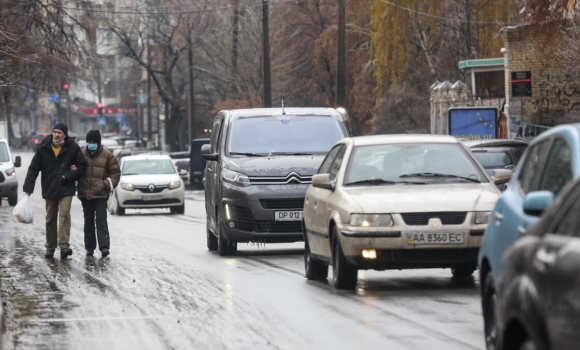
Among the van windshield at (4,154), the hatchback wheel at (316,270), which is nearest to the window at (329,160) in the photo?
the hatchback wheel at (316,270)

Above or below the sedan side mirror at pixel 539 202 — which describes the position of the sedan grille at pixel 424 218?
below

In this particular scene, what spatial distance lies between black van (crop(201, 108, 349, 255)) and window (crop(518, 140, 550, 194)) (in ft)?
33.5

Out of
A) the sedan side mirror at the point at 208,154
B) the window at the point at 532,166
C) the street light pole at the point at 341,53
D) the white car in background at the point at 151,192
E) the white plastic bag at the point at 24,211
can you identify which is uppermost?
the street light pole at the point at 341,53

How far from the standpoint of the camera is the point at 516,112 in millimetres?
41406

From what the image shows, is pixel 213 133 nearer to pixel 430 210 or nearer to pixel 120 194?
pixel 430 210

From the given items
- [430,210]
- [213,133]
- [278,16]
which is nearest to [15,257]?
[213,133]

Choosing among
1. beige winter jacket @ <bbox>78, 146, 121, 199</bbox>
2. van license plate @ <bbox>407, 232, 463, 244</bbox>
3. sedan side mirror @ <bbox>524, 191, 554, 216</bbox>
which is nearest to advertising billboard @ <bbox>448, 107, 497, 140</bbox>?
beige winter jacket @ <bbox>78, 146, 121, 199</bbox>

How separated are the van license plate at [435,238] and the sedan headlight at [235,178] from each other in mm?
6064

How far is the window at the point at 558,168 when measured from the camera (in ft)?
23.3

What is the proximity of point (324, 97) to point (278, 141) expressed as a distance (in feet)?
157

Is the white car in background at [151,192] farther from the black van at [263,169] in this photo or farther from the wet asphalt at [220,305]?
the wet asphalt at [220,305]

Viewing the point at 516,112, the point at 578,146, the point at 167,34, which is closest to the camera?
the point at 578,146

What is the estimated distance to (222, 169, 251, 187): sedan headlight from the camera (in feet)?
59.9

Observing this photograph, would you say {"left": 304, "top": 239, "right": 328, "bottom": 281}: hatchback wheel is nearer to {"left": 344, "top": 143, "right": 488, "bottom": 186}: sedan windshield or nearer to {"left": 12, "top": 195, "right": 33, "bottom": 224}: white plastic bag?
{"left": 344, "top": 143, "right": 488, "bottom": 186}: sedan windshield
